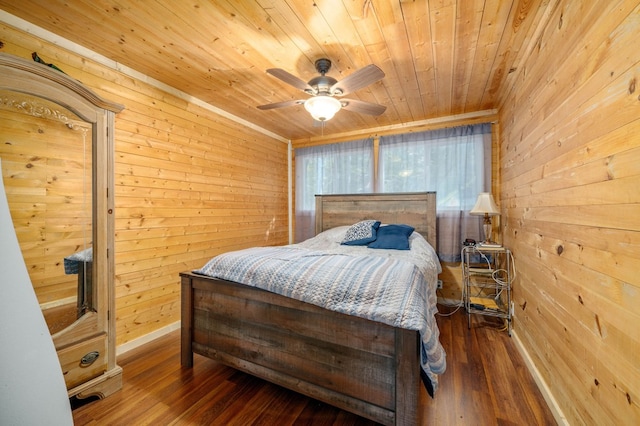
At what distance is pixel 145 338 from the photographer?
2396 millimetres

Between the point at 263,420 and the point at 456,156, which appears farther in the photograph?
the point at 456,156

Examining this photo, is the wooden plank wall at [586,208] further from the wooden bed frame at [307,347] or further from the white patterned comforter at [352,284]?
the wooden bed frame at [307,347]

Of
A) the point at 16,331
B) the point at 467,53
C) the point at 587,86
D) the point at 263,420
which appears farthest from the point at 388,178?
the point at 16,331

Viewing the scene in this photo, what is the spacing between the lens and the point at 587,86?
1.23 meters

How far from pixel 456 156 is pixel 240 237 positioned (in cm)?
302

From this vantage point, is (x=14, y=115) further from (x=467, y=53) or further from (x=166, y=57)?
(x=467, y=53)

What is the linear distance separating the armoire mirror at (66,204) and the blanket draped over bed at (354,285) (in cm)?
72

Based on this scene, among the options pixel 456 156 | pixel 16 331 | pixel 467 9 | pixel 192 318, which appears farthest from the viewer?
pixel 456 156

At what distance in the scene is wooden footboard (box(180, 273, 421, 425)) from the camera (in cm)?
123

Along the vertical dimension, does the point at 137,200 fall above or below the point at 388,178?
below

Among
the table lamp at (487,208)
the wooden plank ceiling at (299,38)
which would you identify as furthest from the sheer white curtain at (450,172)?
the wooden plank ceiling at (299,38)

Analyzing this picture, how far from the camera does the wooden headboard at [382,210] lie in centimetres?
327

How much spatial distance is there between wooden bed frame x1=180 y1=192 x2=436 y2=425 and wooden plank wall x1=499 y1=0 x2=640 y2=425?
77 centimetres

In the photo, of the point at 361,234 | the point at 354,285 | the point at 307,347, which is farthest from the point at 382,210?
the point at 307,347
